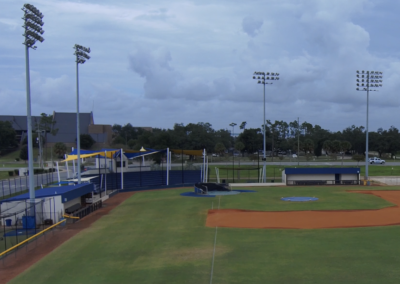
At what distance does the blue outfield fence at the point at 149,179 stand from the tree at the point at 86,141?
6805 cm

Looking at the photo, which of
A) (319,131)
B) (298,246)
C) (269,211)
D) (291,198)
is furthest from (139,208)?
(319,131)

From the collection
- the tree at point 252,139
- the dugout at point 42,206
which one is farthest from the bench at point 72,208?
the tree at point 252,139

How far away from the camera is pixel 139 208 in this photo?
117 feet

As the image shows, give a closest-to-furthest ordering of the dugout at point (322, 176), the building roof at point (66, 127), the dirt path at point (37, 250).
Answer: the dirt path at point (37, 250), the dugout at point (322, 176), the building roof at point (66, 127)

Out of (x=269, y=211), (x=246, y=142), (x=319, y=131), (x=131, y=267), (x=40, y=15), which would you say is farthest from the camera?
(x=319, y=131)

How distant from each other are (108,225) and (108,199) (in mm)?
15862

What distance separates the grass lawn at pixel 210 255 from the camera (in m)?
15.4

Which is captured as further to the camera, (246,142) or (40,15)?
(246,142)

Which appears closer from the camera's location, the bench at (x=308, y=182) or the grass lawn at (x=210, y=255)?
the grass lawn at (x=210, y=255)

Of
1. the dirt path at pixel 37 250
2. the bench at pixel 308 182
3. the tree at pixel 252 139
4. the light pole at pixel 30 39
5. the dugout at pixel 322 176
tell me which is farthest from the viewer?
the tree at pixel 252 139

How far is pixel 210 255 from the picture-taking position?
60.7 ft

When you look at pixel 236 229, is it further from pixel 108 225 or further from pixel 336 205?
pixel 336 205

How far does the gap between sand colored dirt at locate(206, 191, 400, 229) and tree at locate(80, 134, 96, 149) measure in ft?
323

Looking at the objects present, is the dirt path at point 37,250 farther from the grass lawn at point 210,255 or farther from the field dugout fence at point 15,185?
the field dugout fence at point 15,185
